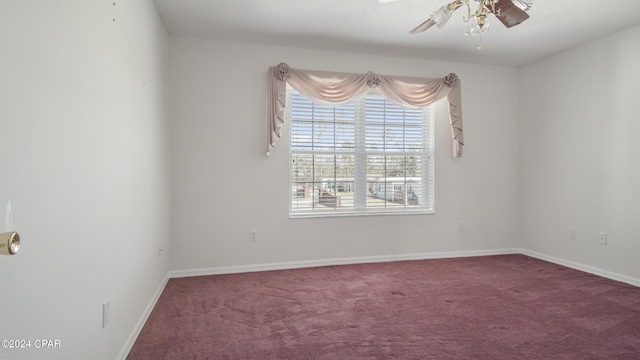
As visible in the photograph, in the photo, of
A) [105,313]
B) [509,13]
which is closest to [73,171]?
[105,313]

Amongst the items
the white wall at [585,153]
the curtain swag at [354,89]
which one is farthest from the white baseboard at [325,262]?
the curtain swag at [354,89]

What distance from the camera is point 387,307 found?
8.63ft

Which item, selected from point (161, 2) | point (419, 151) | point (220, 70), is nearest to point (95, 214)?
point (161, 2)

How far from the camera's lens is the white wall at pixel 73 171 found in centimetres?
98

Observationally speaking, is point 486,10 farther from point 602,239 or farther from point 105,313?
point 602,239

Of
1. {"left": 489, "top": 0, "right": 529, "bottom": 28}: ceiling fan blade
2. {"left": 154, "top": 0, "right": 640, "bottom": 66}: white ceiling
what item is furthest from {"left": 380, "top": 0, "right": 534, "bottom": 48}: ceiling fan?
{"left": 154, "top": 0, "right": 640, "bottom": 66}: white ceiling

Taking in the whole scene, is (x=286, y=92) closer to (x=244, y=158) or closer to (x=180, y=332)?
(x=244, y=158)

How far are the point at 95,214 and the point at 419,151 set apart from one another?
3.55 metres

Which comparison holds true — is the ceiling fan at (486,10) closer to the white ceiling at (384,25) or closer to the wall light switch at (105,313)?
the white ceiling at (384,25)

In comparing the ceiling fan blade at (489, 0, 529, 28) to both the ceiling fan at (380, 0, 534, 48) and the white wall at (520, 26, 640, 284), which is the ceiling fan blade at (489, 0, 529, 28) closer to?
the ceiling fan at (380, 0, 534, 48)

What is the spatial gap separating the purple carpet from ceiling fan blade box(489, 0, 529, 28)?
2.15 meters

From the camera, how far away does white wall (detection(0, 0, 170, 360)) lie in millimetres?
983

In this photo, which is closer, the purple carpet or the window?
the purple carpet

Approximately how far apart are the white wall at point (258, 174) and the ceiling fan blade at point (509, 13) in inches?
70.4
